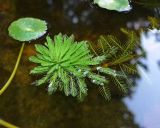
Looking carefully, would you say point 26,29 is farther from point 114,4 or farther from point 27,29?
point 114,4

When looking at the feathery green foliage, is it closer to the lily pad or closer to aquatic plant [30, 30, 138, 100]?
aquatic plant [30, 30, 138, 100]

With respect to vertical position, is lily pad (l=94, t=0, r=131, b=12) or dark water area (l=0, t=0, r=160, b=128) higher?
lily pad (l=94, t=0, r=131, b=12)

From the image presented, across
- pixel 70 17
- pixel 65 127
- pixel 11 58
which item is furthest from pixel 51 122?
pixel 70 17

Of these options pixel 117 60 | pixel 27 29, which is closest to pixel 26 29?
pixel 27 29

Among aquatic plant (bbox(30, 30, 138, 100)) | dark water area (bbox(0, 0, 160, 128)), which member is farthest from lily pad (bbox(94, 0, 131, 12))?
aquatic plant (bbox(30, 30, 138, 100))

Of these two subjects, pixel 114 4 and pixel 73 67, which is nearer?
pixel 73 67

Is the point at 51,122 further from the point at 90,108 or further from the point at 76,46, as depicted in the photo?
the point at 76,46
